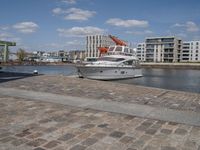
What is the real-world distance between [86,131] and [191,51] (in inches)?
5598

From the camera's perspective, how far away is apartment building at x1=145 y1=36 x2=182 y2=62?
423 ft

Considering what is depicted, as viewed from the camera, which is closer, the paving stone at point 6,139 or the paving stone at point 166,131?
the paving stone at point 6,139

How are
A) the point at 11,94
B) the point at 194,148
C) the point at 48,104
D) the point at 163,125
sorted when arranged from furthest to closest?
the point at 11,94
the point at 48,104
the point at 163,125
the point at 194,148

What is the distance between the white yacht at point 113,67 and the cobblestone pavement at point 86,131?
77.3 ft

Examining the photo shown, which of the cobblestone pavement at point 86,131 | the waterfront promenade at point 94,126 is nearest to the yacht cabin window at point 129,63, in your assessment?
the waterfront promenade at point 94,126

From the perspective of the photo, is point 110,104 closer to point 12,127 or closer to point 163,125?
point 163,125

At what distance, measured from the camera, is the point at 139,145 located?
4172 millimetres

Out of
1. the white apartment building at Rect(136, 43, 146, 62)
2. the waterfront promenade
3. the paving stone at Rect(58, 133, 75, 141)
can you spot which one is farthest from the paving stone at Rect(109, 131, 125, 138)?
the white apartment building at Rect(136, 43, 146, 62)

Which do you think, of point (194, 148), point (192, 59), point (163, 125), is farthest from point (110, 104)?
point (192, 59)

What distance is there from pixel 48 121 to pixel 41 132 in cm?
74

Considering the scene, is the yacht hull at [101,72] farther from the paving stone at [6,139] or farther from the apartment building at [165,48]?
the apartment building at [165,48]

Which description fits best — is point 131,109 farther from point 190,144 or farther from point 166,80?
point 166,80

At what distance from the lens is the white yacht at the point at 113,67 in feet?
98.8

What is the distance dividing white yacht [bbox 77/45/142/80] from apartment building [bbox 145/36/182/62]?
9807cm
